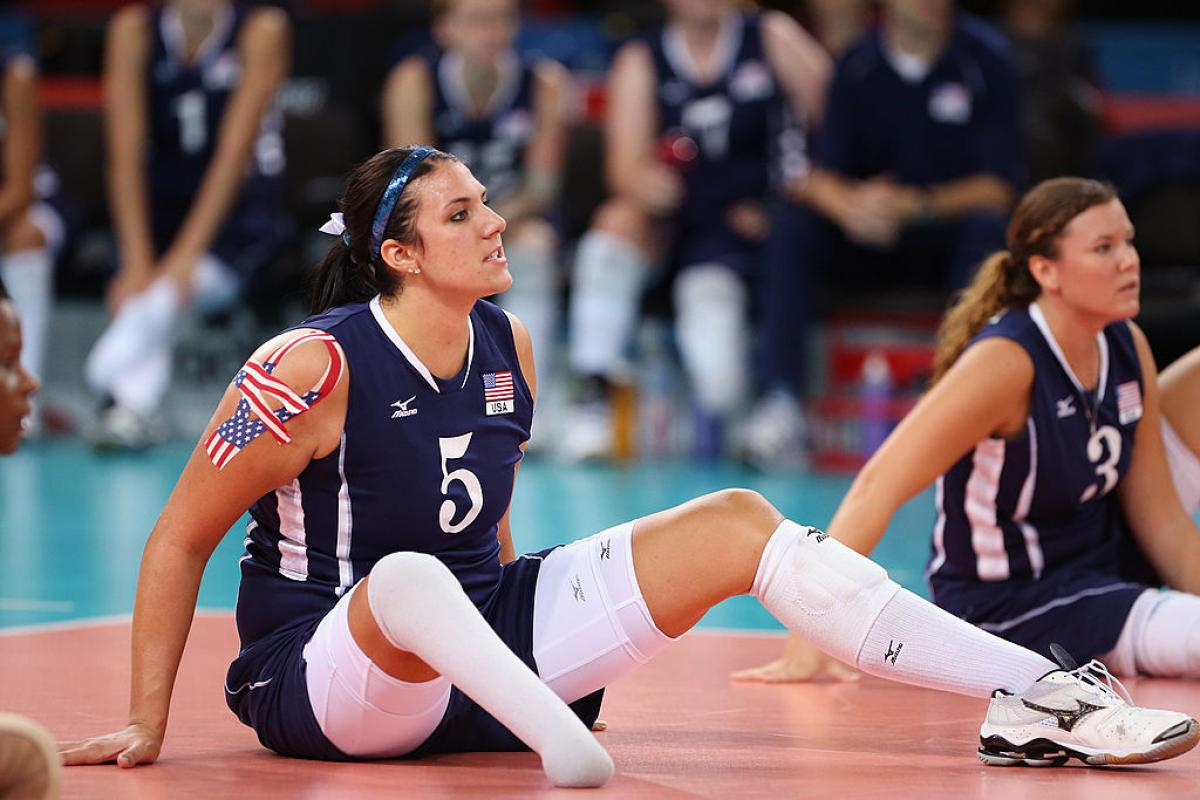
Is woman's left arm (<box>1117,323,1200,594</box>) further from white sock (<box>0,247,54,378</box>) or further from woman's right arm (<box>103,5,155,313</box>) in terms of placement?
white sock (<box>0,247,54,378</box>)

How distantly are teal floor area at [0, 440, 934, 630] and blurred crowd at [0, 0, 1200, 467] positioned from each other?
0.31 meters

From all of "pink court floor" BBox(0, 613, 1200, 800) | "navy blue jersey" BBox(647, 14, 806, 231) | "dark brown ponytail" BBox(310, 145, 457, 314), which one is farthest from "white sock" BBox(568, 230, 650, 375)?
"dark brown ponytail" BBox(310, 145, 457, 314)

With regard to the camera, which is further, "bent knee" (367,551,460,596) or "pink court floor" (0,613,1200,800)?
"pink court floor" (0,613,1200,800)

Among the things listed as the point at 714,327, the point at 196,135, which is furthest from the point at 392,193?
the point at 196,135

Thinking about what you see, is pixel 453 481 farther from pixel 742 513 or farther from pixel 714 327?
pixel 714 327

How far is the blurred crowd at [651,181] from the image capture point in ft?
28.6

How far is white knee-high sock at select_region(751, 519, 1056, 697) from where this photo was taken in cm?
323

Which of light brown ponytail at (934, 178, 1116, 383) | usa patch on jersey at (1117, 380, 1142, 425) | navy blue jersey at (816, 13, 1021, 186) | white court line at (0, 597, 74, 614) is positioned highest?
navy blue jersey at (816, 13, 1021, 186)

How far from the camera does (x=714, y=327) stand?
893cm

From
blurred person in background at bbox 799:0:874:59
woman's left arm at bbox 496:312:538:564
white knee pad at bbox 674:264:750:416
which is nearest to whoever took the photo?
woman's left arm at bbox 496:312:538:564

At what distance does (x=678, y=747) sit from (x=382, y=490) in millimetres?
727

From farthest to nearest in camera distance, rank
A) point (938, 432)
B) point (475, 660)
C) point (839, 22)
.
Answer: point (839, 22) → point (938, 432) → point (475, 660)

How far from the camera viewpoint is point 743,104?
906 cm

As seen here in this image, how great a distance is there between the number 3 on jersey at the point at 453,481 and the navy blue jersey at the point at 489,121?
607cm
